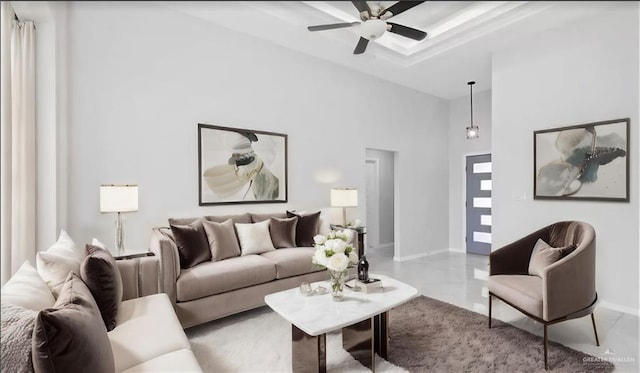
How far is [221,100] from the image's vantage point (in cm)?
363

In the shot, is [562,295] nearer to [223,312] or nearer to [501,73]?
[223,312]

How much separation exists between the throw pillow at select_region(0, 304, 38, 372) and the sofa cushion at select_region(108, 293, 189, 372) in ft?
1.46

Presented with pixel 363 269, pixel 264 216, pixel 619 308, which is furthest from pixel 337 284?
pixel 619 308

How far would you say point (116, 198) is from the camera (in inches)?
104

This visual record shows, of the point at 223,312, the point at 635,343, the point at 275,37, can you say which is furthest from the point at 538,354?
the point at 275,37

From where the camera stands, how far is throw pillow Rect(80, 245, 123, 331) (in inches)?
68.6

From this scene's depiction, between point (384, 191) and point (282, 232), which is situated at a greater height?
point (384, 191)

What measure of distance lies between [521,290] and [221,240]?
2.62m

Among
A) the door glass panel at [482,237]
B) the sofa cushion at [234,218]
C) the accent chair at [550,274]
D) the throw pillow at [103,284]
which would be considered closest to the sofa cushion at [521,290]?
the accent chair at [550,274]

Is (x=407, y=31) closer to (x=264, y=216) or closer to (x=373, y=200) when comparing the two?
(x=264, y=216)

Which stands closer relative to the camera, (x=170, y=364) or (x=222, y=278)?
(x=170, y=364)

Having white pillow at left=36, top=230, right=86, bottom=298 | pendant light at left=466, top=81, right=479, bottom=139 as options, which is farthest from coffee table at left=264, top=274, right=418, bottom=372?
pendant light at left=466, top=81, right=479, bottom=139

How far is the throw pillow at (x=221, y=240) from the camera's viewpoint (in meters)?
3.04

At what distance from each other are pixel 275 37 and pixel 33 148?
8.72 feet
